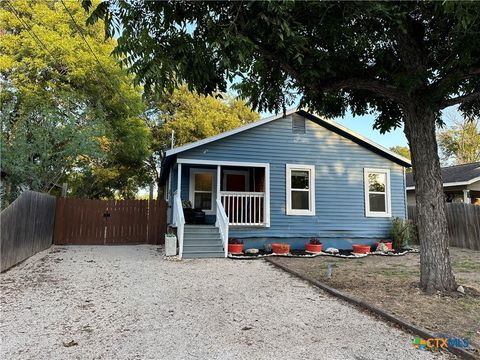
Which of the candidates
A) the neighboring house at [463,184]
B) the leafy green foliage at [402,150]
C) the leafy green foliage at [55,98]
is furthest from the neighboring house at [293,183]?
the leafy green foliage at [402,150]

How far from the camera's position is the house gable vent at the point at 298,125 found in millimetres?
11172

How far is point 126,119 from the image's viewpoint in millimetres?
17062

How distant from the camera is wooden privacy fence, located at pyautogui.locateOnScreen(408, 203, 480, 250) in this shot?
1180cm

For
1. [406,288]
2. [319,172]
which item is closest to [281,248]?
[319,172]

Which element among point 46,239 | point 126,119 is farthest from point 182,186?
point 126,119

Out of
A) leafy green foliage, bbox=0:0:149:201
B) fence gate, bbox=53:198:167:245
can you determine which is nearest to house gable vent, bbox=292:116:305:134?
fence gate, bbox=53:198:167:245

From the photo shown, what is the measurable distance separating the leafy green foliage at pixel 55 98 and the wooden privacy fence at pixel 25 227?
1.90m

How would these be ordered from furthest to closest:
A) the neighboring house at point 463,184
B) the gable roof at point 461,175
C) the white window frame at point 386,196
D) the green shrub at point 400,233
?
1. the neighboring house at point 463,184
2. the gable roof at point 461,175
3. the white window frame at point 386,196
4. the green shrub at point 400,233

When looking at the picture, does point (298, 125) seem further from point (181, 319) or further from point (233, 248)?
point (181, 319)

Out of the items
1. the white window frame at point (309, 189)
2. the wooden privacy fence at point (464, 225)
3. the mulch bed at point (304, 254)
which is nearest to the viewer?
the mulch bed at point (304, 254)

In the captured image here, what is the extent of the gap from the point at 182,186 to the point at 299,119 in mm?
4724

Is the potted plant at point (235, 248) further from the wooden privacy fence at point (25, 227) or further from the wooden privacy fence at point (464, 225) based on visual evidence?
the wooden privacy fence at point (464, 225)

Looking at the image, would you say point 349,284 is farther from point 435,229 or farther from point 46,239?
point 46,239

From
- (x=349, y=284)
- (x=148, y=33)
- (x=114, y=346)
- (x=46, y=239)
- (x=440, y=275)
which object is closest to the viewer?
(x=114, y=346)
